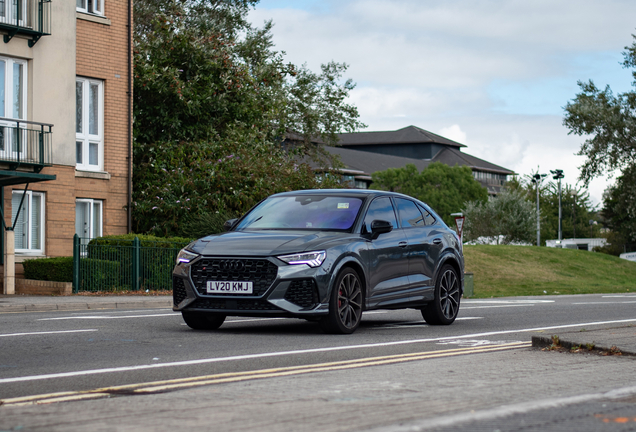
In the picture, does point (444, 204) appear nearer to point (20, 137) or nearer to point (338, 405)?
point (20, 137)

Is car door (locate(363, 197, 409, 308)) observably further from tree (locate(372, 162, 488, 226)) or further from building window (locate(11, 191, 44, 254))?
tree (locate(372, 162, 488, 226))

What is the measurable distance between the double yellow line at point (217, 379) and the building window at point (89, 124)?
19.0 meters

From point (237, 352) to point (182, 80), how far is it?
23.7 m

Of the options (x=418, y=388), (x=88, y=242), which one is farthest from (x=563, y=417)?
(x=88, y=242)

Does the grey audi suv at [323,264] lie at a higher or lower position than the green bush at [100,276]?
higher

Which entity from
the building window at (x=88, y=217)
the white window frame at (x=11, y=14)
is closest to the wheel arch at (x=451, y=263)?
the white window frame at (x=11, y=14)

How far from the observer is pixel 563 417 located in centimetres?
521

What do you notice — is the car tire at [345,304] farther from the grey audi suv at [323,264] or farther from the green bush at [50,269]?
the green bush at [50,269]

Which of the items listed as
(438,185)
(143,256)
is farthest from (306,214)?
(438,185)

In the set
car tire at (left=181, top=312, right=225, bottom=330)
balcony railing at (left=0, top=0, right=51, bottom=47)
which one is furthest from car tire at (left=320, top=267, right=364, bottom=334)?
balcony railing at (left=0, top=0, right=51, bottom=47)

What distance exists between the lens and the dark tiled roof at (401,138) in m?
154

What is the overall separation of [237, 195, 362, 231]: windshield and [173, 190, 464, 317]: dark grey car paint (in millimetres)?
148

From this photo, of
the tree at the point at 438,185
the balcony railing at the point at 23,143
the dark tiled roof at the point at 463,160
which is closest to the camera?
the balcony railing at the point at 23,143

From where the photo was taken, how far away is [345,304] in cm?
1047
